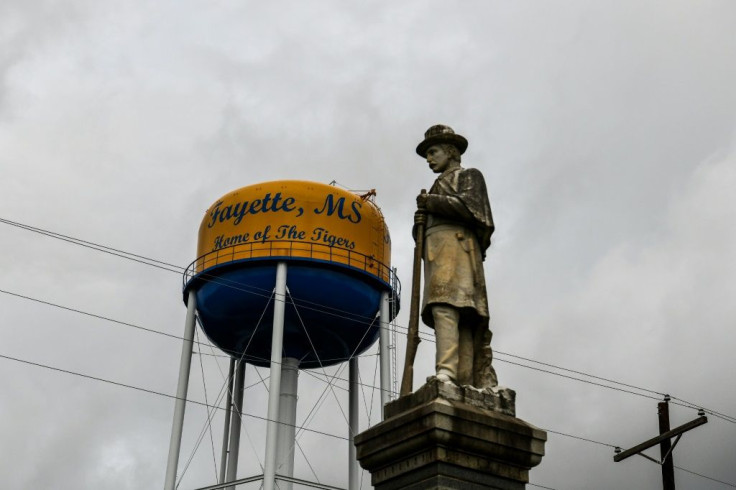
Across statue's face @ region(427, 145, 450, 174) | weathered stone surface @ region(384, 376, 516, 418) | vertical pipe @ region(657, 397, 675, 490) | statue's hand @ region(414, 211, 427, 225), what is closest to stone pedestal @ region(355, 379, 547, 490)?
weathered stone surface @ region(384, 376, 516, 418)

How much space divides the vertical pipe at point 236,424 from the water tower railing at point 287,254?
3.94 m

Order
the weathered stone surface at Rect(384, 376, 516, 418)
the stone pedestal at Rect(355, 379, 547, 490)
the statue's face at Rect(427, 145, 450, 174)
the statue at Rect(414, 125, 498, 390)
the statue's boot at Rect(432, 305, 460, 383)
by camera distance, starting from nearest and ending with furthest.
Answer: the stone pedestal at Rect(355, 379, 547, 490) < the weathered stone surface at Rect(384, 376, 516, 418) < the statue's boot at Rect(432, 305, 460, 383) < the statue at Rect(414, 125, 498, 390) < the statue's face at Rect(427, 145, 450, 174)

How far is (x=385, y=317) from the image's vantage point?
3159 cm

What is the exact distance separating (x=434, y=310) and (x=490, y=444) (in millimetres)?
1449

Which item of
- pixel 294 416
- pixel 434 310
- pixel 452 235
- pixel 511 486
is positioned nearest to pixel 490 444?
pixel 511 486

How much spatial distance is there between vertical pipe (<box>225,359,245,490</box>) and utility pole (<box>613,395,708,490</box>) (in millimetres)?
11649

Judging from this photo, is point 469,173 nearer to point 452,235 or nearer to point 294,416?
point 452,235

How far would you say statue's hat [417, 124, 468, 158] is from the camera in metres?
12.0

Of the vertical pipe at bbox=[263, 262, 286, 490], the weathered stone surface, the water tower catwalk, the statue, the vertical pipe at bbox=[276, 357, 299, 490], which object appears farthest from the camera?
the vertical pipe at bbox=[276, 357, 299, 490]

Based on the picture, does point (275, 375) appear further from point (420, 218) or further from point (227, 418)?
point (420, 218)

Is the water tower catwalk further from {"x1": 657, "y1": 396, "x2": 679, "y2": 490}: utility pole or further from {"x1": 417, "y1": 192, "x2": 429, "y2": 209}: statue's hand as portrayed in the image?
{"x1": 417, "y1": 192, "x2": 429, "y2": 209}: statue's hand

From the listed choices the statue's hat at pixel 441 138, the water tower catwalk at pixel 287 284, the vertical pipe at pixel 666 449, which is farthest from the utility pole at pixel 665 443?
the statue's hat at pixel 441 138

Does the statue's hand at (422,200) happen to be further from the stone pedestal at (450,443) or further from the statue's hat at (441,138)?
the stone pedestal at (450,443)

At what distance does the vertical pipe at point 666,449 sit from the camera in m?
25.9
